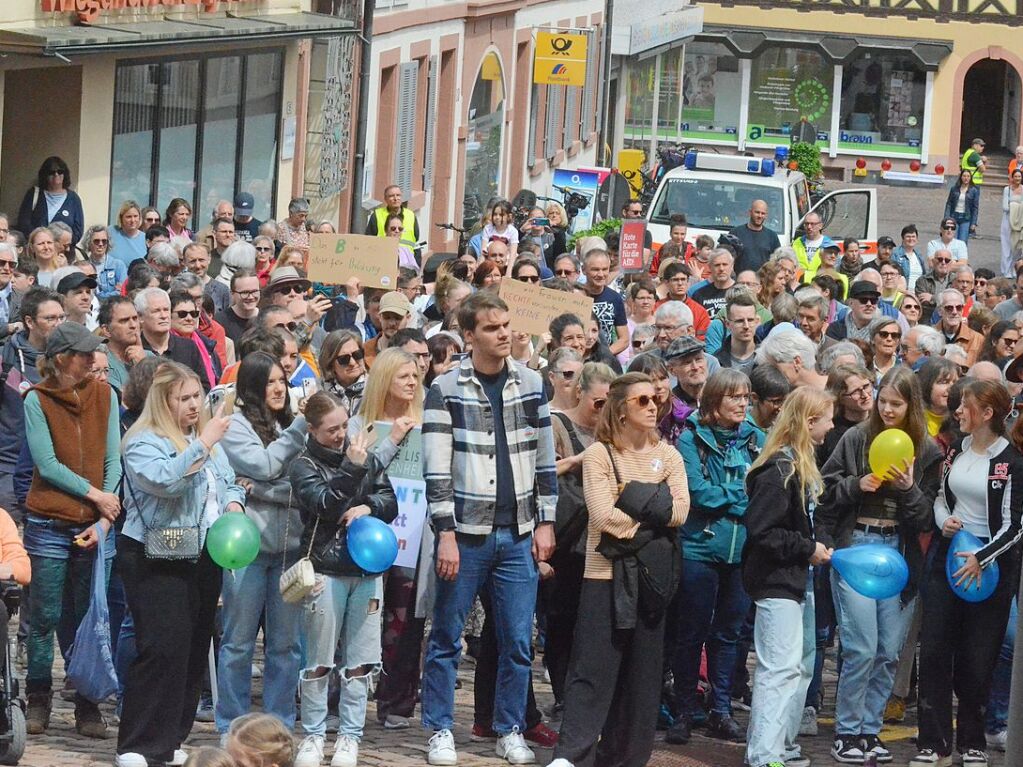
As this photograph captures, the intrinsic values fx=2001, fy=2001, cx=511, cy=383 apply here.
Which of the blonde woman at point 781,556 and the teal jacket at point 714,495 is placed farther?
the teal jacket at point 714,495

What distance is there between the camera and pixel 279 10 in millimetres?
22656

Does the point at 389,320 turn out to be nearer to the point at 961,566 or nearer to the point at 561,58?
the point at 961,566

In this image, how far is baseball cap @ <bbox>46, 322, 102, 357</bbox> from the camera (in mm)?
8555

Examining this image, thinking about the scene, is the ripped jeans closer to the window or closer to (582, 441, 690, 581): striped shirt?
(582, 441, 690, 581): striped shirt

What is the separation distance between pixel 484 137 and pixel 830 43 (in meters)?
27.0

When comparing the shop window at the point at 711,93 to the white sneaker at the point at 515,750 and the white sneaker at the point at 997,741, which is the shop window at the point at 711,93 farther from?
the white sneaker at the point at 515,750

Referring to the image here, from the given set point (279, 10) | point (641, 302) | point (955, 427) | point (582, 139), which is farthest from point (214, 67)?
point (582, 139)

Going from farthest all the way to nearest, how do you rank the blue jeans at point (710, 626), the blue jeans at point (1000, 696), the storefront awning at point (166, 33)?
the storefront awning at point (166, 33)
the blue jeans at point (1000, 696)
the blue jeans at point (710, 626)

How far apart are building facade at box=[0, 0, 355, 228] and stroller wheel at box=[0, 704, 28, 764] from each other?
969 cm

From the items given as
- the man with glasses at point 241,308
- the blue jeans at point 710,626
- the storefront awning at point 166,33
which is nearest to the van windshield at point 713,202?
the storefront awning at point 166,33

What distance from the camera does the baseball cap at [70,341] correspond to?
8.55 m

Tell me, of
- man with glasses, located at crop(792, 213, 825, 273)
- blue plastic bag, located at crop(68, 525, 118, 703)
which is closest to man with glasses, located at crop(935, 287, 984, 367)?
man with glasses, located at crop(792, 213, 825, 273)

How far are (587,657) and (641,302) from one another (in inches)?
215

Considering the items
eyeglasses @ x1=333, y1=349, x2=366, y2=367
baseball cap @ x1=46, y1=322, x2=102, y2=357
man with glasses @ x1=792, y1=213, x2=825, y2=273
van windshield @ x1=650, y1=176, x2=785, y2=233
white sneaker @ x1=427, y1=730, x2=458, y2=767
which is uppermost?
van windshield @ x1=650, y1=176, x2=785, y2=233
